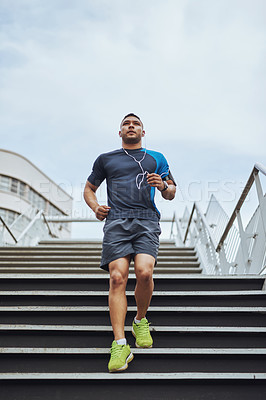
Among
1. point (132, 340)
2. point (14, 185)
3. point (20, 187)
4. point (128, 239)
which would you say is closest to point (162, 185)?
point (128, 239)

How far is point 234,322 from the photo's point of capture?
2551 mm

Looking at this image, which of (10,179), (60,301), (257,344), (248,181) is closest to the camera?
(257,344)

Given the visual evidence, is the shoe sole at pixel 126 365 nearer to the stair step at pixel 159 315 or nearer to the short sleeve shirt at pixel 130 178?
the stair step at pixel 159 315

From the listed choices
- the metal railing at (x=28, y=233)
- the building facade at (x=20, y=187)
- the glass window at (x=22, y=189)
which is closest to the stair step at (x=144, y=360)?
the metal railing at (x=28, y=233)

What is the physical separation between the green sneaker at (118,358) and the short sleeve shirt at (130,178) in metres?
0.81

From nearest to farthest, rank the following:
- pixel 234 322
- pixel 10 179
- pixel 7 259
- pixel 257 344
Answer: pixel 257 344 < pixel 234 322 < pixel 7 259 < pixel 10 179

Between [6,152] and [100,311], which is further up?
[6,152]

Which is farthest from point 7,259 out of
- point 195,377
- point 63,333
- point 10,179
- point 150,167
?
point 10,179

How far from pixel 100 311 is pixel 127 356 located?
0.56m

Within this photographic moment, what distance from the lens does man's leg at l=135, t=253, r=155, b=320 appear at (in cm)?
220

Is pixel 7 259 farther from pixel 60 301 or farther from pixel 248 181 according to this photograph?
pixel 248 181

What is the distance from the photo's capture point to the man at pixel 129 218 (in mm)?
2186

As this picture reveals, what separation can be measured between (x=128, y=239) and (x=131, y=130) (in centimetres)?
83

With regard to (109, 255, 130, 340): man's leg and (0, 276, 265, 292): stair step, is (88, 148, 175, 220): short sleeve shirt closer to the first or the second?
(109, 255, 130, 340): man's leg
